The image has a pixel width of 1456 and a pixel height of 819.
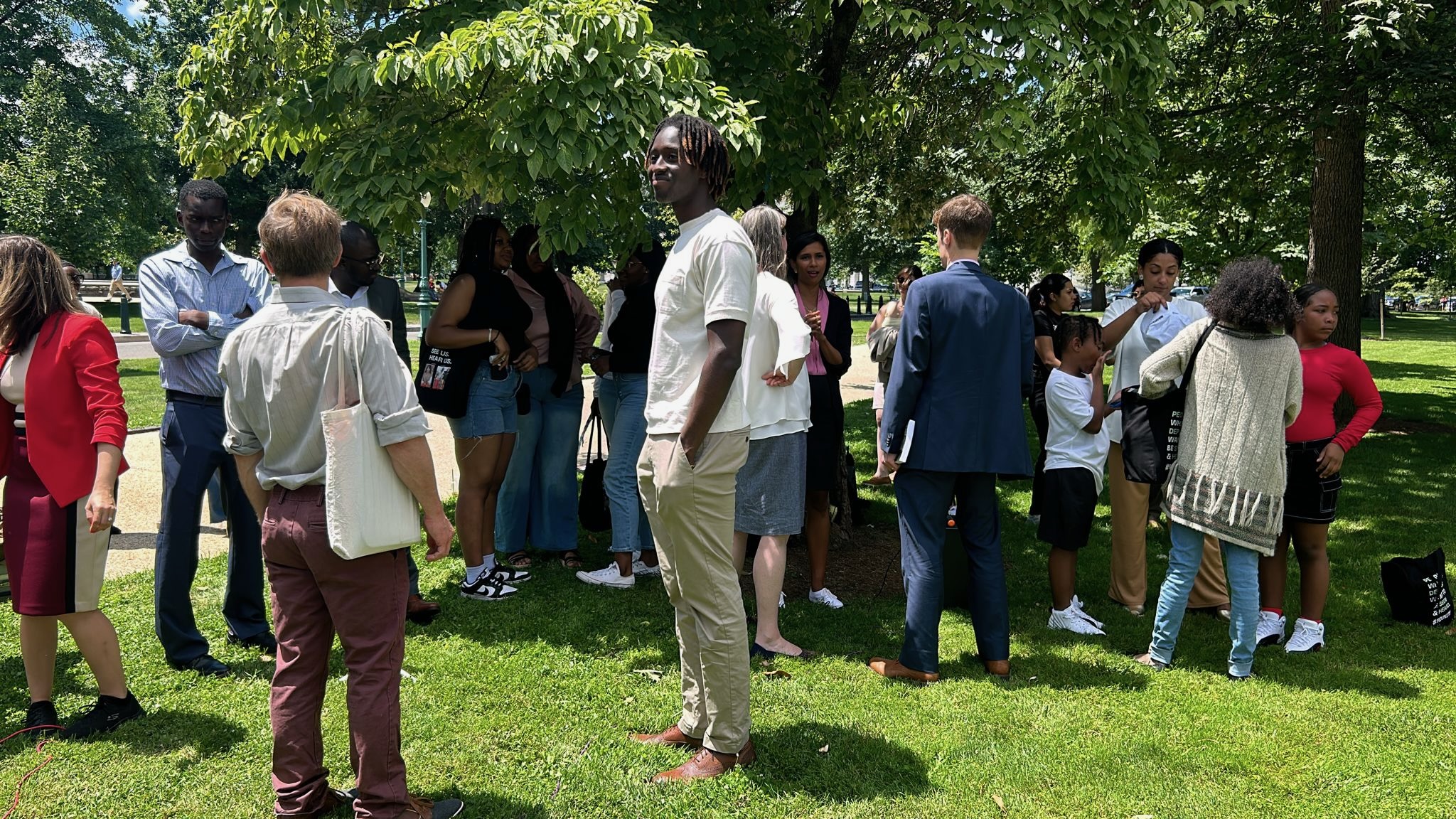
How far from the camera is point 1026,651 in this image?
15.8 ft

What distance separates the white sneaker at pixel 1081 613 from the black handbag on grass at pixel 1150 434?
707mm

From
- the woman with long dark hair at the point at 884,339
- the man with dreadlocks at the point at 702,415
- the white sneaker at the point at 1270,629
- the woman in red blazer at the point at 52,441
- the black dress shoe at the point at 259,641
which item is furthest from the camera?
the woman with long dark hair at the point at 884,339

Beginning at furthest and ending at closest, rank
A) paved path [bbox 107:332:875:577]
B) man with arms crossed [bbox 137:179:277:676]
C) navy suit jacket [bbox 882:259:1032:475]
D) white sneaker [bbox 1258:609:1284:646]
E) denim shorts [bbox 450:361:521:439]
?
paved path [bbox 107:332:875:577]
denim shorts [bbox 450:361:521:439]
white sneaker [bbox 1258:609:1284:646]
man with arms crossed [bbox 137:179:277:676]
navy suit jacket [bbox 882:259:1032:475]

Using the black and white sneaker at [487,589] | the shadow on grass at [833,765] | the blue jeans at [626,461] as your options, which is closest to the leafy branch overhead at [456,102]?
the blue jeans at [626,461]

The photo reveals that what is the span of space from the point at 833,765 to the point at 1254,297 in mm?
2688

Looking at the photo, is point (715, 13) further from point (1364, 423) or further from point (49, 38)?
point (49, 38)

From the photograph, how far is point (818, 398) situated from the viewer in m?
5.38

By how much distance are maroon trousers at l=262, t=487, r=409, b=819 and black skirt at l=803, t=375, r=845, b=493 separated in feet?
8.69

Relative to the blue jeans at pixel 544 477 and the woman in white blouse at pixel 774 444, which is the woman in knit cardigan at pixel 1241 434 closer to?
the woman in white blouse at pixel 774 444

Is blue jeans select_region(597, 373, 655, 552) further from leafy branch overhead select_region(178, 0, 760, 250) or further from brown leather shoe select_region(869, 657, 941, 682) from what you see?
brown leather shoe select_region(869, 657, 941, 682)

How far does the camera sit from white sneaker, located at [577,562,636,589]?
5.77 meters

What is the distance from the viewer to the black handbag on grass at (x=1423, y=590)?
5180 millimetres

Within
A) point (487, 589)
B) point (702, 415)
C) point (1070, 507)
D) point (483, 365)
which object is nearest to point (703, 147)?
point (702, 415)

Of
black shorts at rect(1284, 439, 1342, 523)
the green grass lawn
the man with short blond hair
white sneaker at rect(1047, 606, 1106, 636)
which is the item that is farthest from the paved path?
black shorts at rect(1284, 439, 1342, 523)
